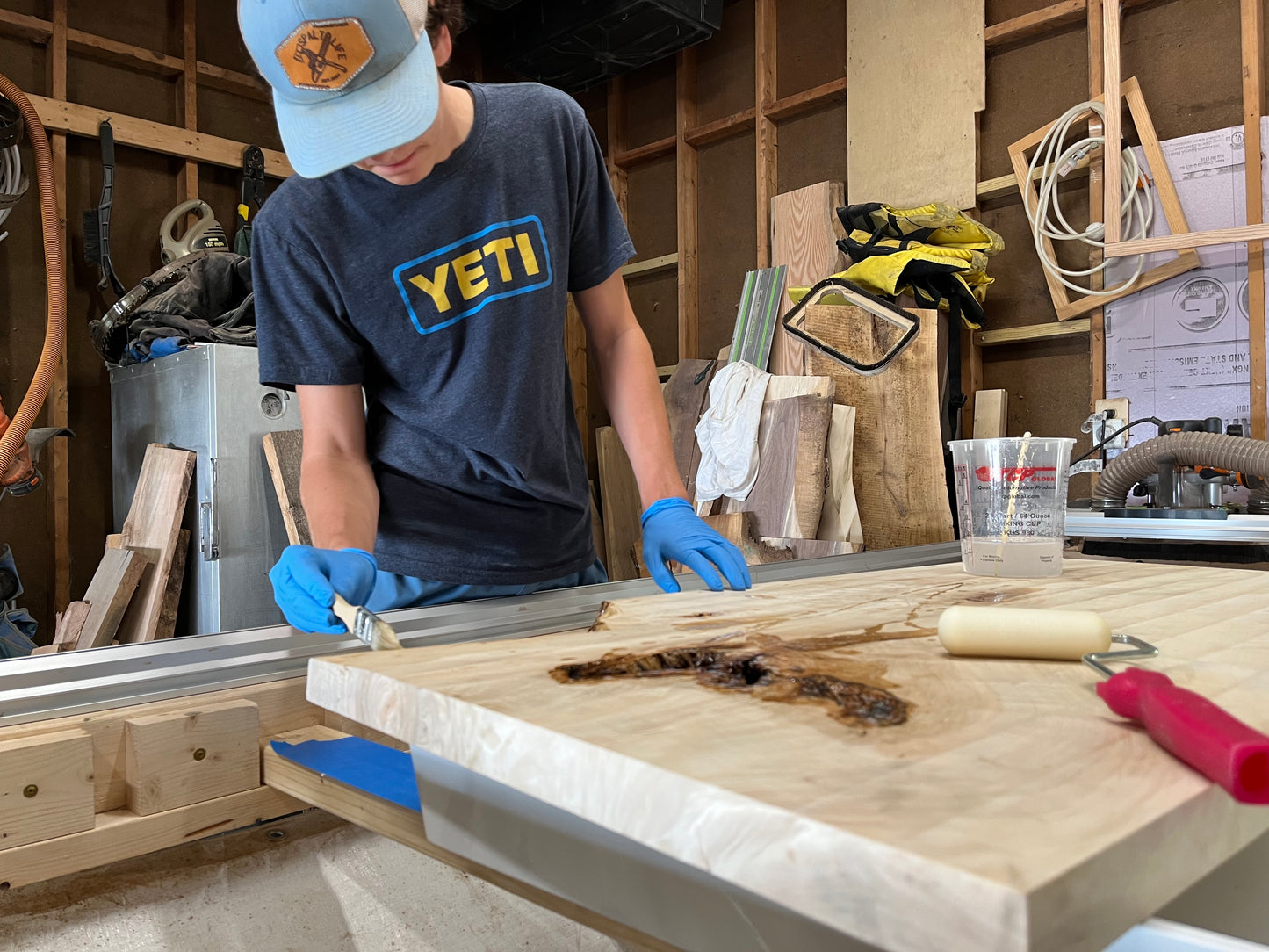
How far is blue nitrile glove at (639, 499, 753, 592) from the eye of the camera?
1.18m

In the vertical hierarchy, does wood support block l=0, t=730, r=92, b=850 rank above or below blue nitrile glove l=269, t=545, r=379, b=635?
below

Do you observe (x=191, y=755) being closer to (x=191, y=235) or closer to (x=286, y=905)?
(x=286, y=905)

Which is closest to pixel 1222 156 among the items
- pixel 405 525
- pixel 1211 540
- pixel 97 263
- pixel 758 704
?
pixel 1211 540

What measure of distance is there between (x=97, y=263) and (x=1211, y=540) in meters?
4.41

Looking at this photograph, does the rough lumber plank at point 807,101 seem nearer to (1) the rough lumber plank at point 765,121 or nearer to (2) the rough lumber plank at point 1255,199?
(1) the rough lumber plank at point 765,121

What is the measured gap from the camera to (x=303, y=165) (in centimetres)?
97

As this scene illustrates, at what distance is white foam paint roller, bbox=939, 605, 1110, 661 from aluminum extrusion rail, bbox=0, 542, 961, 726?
506 mm

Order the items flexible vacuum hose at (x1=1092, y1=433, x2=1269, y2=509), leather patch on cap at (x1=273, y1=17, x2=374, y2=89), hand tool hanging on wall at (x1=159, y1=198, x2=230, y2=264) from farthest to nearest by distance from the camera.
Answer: hand tool hanging on wall at (x1=159, y1=198, x2=230, y2=264)
flexible vacuum hose at (x1=1092, y1=433, x2=1269, y2=509)
leather patch on cap at (x1=273, y1=17, x2=374, y2=89)

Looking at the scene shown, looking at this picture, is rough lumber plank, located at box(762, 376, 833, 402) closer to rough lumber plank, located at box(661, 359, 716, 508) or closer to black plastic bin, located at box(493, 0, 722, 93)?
rough lumber plank, located at box(661, 359, 716, 508)

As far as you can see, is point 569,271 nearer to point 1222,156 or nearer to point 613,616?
point 613,616

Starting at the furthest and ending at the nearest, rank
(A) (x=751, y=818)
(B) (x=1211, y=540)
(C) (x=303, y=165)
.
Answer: (B) (x=1211, y=540), (C) (x=303, y=165), (A) (x=751, y=818)

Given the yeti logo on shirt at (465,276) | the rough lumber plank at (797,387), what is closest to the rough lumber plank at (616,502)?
the rough lumber plank at (797,387)

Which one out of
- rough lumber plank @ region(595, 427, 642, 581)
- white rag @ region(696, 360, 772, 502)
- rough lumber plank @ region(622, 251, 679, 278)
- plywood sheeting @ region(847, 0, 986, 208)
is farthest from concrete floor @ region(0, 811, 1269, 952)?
rough lumber plank @ region(622, 251, 679, 278)

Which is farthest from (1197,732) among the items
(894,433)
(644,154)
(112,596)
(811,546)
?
(644,154)
